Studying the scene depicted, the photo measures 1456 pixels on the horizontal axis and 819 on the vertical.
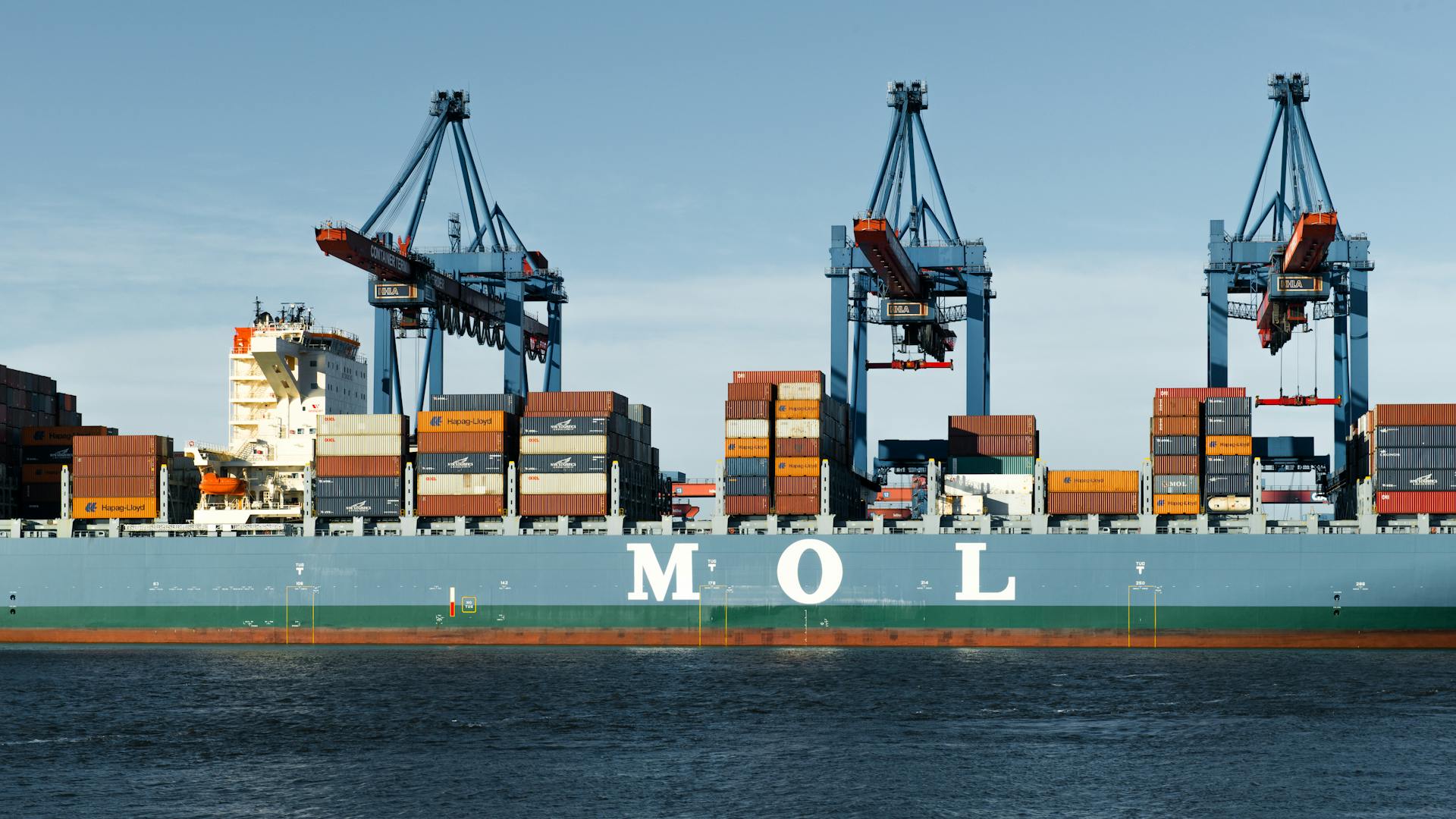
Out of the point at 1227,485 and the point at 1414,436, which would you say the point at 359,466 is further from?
the point at 1414,436

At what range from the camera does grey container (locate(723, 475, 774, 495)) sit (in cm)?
6219

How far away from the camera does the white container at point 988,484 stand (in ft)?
209

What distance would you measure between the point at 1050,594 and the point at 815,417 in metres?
11.6

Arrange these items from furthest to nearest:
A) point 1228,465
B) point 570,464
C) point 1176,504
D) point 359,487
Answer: point 359,487 → point 570,464 → point 1228,465 → point 1176,504

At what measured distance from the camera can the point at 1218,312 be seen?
224 ft

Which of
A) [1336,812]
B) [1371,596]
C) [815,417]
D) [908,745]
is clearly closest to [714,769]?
[908,745]

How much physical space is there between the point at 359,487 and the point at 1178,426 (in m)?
33.3

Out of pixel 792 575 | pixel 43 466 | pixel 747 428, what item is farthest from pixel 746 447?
pixel 43 466

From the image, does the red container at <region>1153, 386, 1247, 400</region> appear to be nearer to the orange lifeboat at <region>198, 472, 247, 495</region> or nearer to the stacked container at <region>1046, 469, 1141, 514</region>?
the stacked container at <region>1046, 469, 1141, 514</region>

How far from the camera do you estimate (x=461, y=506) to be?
206ft

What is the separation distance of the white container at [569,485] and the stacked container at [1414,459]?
30.3 m

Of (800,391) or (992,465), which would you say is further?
(992,465)

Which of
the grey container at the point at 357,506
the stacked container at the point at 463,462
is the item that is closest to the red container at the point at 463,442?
the stacked container at the point at 463,462

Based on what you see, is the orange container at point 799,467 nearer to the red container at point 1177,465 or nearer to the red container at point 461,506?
the red container at point 461,506
